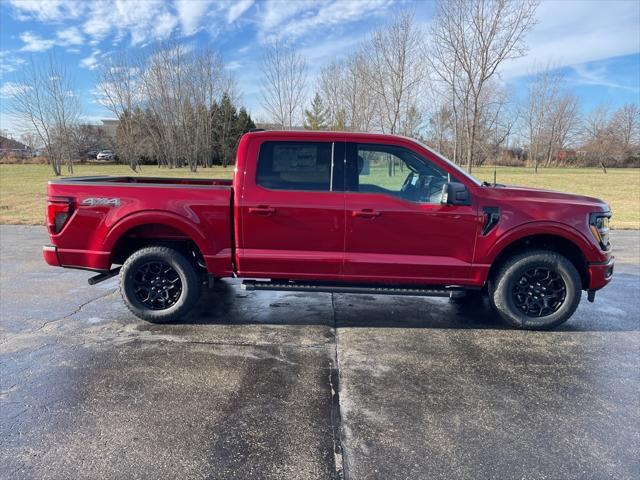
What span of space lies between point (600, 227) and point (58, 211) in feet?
18.3

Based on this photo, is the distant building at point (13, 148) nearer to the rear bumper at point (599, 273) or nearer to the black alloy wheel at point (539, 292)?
the black alloy wheel at point (539, 292)

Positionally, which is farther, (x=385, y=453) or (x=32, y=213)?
(x=32, y=213)

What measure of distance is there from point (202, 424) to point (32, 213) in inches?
520

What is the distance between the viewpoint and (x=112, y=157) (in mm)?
55000

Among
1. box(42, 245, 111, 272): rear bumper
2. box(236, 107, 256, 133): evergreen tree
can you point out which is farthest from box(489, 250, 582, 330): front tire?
box(236, 107, 256, 133): evergreen tree

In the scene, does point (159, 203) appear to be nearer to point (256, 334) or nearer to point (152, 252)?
point (152, 252)

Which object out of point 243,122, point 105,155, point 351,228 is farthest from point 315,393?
point 105,155

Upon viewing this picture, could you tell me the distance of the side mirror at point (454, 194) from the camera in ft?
13.0

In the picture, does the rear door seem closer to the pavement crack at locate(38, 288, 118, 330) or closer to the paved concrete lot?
the paved concrete lot

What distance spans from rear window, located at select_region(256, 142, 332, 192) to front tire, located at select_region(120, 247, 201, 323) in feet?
4.08

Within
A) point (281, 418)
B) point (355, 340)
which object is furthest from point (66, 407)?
point (355, 340)

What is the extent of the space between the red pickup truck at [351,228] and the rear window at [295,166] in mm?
10

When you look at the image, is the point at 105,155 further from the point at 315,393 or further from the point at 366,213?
the point at 315,393

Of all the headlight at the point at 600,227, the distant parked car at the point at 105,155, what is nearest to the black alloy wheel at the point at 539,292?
the headlight at the point at 600,227
